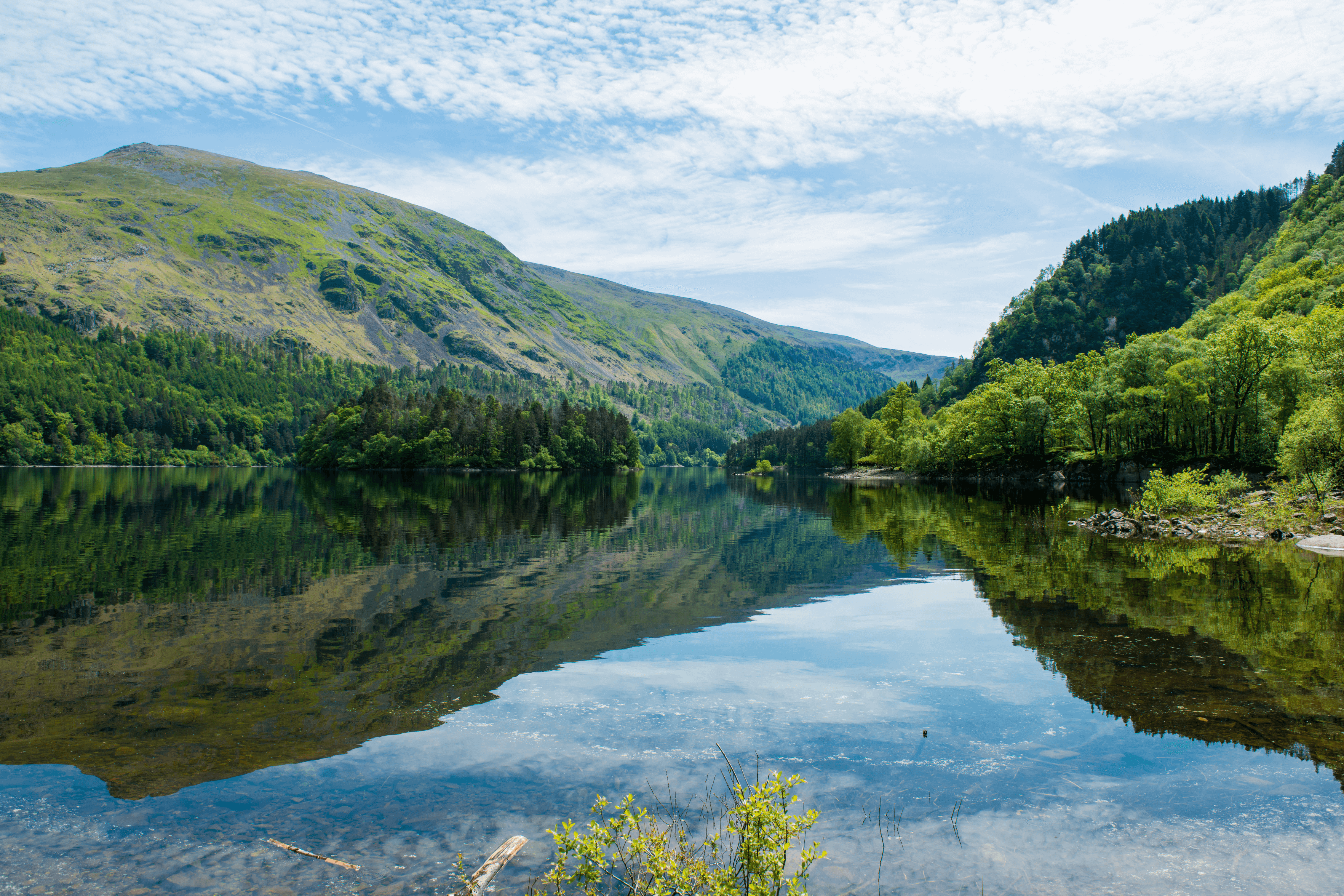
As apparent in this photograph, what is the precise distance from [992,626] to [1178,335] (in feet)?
308

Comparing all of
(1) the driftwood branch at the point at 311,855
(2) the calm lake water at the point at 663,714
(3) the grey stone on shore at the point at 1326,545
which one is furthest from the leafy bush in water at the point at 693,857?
(3) the grey stone on shore at the point at 1326,545

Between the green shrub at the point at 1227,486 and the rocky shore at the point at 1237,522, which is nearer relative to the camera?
the rocky shore at the point at 1237,522

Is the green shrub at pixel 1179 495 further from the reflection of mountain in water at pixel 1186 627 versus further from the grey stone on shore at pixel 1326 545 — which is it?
the grey stone on shore at pixel 1326 545

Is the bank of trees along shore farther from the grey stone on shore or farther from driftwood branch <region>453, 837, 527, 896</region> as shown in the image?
driftwood branch <region>453, 837, 527, 896</region>

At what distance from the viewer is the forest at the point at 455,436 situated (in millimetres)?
153875

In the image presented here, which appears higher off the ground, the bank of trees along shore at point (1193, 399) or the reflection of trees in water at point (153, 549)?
the bank of trees along shore at point (1193, 399)

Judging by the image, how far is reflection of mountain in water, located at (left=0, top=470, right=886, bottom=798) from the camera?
41.9 feet

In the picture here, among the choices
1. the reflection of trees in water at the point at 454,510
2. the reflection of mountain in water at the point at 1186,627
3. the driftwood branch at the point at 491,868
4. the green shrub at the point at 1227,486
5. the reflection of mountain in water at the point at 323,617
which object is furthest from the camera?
the green shrub at the point at 1227,486

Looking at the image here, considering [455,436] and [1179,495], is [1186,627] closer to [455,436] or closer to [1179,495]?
[1179,495]

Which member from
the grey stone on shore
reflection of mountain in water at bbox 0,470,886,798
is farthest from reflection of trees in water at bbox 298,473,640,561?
the grey stone on shore

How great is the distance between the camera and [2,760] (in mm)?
11602

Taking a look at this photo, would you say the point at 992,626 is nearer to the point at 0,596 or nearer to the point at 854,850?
the point at 854,850

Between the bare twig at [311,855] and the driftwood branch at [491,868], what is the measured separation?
1527 millimetres

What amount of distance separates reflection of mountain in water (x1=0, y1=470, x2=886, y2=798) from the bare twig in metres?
2.67
